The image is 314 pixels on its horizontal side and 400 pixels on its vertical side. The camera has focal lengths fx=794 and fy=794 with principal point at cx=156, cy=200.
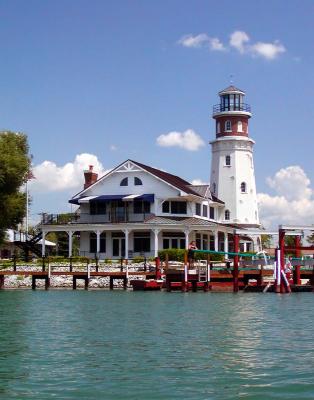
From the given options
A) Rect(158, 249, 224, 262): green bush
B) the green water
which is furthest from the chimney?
the green water

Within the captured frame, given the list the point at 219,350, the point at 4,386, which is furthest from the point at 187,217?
the point at 4,386

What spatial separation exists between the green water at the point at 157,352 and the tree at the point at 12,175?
23.1 meters

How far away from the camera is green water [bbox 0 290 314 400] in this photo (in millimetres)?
15359

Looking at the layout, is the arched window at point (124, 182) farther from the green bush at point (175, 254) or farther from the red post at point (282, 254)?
the red post at point (282, 254)

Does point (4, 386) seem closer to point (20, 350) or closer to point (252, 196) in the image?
point (20, 350)

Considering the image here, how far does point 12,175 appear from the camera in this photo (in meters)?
56.3

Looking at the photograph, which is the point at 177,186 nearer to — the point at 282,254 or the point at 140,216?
the point at 140,216

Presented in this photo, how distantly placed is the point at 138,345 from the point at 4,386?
238 inches

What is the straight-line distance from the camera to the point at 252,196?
256 ft

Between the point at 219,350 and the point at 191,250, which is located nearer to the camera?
the point at 219,350

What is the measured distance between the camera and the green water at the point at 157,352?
15.4 meters

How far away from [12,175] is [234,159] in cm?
2702

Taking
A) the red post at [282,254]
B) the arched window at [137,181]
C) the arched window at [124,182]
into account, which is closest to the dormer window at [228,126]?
the arched window at [137,181]

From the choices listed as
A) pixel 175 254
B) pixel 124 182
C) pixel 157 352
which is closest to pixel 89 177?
pixel 124 182
